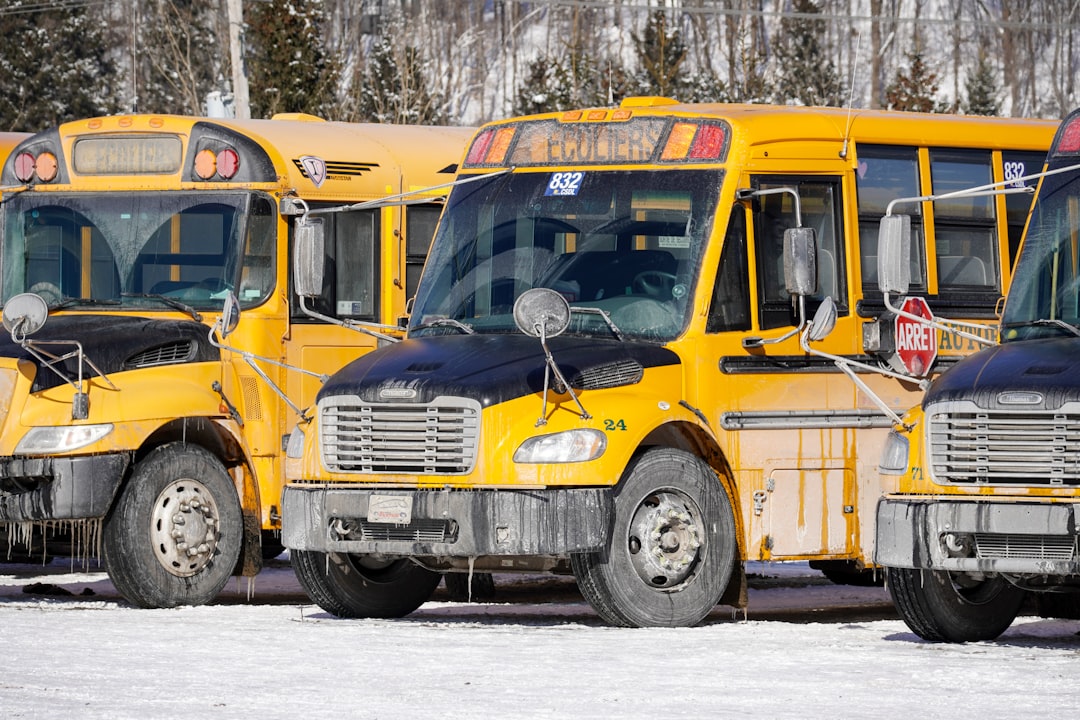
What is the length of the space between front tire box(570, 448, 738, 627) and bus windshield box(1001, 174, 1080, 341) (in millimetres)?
1729

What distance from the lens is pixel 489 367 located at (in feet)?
38.7

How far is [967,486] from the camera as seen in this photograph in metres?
10.6

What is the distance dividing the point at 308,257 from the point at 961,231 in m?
3.62

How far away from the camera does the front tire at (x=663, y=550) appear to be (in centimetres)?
1179

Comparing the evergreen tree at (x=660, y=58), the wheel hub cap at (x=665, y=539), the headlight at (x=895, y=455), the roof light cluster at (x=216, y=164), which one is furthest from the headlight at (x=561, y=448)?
the evergreen tree at (x=660, y=58)

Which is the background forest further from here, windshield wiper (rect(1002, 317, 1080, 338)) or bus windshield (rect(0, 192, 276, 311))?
windshield wiper (rect(1002, 317, 1080, 338))

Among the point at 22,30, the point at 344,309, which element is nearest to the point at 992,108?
the point at 22,30

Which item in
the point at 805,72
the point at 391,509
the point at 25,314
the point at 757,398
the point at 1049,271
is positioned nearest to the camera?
the point at 1049,271

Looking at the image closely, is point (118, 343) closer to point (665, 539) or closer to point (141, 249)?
point (141, 249)

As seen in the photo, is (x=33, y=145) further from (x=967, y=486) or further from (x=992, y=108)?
(x=992, y=108)

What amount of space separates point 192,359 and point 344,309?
1115 mm

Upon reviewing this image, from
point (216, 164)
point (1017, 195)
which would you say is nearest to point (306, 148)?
point (216, 164)

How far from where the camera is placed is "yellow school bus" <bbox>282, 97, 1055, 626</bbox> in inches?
459

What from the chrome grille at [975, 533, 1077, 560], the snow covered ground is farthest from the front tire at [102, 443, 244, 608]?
the chrome grille at [975, 533, 1077, 560]
